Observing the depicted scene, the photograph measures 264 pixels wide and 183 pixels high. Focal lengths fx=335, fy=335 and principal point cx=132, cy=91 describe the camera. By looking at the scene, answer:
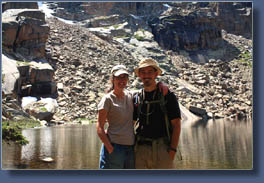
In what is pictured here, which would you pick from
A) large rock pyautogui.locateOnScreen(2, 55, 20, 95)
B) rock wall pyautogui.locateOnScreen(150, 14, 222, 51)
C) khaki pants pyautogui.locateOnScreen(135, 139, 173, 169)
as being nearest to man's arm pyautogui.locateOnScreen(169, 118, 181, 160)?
khaki pants pyautogui.locateOnScreen(135, 139, 173, 169)

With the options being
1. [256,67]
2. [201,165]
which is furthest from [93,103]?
[256,67]

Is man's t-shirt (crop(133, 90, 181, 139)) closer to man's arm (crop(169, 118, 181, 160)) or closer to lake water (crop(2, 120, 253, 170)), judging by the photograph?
man's arm (crop(169, 118, 181, 160))

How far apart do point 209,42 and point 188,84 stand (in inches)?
1148

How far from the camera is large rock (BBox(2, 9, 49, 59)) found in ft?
122

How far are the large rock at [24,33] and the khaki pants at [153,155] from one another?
34055mm

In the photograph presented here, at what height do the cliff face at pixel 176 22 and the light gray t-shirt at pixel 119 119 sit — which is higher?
the cliff face at pixel 176 22

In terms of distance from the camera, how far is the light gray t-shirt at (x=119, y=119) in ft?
16.4

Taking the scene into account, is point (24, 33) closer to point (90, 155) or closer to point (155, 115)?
point (90, 155)

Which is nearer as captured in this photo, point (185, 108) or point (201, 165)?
point (201, 165)

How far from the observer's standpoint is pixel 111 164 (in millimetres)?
5098

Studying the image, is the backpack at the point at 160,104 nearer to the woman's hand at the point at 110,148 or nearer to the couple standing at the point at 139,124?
Answer: the couple standing at the point at 139,124

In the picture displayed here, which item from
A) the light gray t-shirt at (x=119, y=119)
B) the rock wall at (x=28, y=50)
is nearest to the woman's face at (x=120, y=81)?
the light gray t-shirt at (x=119, y=119)

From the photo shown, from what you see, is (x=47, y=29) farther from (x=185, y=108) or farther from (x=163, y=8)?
(x=163, y=8)

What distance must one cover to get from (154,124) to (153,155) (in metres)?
0.48
